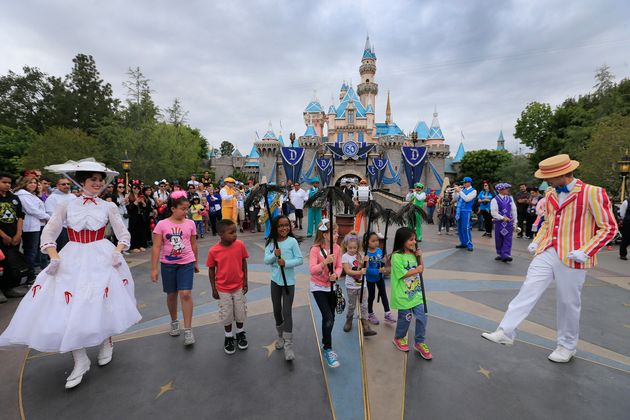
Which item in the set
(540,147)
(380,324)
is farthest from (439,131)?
(380,324)

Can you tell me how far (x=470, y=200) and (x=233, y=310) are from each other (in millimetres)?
6979

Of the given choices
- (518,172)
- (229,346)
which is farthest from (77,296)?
(518,172)

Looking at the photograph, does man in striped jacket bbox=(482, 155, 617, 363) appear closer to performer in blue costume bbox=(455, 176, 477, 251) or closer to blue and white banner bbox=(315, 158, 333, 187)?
performer in blue costume bbox=(455, 176, 477, 251)

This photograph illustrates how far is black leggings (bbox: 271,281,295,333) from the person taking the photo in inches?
120

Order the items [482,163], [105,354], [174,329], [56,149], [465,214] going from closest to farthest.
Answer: [105,354] → [174,329] → [465,214] → [56,149] → [482,163]

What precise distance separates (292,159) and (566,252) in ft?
76.8

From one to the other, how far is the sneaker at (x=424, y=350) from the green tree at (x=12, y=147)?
30.4m

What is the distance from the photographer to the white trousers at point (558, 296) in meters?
2.84

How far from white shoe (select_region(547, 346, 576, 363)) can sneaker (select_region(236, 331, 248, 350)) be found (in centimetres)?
336

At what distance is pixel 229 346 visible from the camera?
3221 millimetres

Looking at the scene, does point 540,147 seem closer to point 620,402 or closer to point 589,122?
point 589,122

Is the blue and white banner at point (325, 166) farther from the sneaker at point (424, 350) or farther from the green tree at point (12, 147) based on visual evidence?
the sneaker at point (424, 350)

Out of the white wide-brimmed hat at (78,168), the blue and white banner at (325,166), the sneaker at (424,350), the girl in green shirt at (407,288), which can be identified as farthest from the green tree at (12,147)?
the sneaker at (424,350)

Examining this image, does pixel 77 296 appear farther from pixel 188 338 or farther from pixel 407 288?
pixel 407 288
